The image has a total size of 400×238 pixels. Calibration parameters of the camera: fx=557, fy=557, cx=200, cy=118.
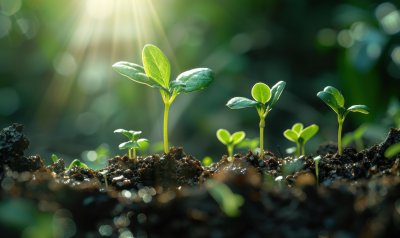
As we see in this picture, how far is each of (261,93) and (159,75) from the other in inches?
7.1

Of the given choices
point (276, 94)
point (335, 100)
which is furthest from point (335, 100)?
point (276, 94)

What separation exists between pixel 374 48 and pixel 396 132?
199 cm

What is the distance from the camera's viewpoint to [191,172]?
97cm

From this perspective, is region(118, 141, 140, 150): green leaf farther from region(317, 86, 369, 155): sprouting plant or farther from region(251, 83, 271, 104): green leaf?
region(317, 86, 369, 155): sprouting plant

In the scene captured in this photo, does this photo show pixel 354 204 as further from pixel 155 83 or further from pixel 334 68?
pixel 334 68

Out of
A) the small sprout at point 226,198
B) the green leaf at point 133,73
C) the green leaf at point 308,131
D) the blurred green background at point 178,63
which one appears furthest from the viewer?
the blurred green background at point 178,63

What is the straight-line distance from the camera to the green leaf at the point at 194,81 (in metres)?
0.94

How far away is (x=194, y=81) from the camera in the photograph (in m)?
0.95

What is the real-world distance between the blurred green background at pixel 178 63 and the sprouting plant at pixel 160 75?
2098 mm

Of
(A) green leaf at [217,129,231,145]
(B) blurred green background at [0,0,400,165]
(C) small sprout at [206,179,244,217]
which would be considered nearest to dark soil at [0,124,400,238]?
(C) small sprout at [206,179,244,217]

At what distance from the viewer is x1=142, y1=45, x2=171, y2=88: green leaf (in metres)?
0.95

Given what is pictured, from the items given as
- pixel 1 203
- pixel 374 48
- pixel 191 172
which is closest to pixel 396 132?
pixel 191 172

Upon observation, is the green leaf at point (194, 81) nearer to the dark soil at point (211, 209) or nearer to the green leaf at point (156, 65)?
the green leaf at point (156, 65)

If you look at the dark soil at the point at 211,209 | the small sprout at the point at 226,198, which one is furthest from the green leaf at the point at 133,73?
the small sprout at the point at 226,198
